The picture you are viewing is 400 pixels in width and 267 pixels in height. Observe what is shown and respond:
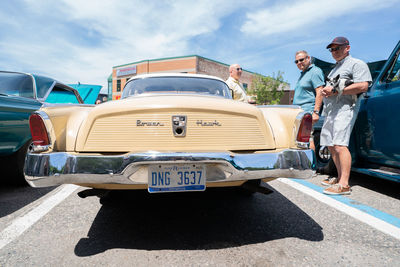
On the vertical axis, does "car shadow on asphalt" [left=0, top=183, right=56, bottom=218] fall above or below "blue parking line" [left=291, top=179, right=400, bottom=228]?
below

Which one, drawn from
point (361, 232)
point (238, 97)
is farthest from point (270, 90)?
point (361, 232)

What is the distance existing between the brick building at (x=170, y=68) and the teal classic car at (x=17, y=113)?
24.9 meters

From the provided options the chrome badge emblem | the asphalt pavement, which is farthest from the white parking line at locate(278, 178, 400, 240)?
the chrome badge emblem

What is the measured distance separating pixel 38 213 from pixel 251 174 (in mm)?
2178

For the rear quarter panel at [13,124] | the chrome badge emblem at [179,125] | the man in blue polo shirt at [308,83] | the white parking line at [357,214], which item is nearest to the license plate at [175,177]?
the chrome badge emblem at [179,125]

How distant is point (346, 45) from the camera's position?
124 inches

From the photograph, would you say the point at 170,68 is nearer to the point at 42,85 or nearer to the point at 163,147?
the point at 42,85

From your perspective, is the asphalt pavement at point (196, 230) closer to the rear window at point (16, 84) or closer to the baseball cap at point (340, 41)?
the rear window at point (16, 84)

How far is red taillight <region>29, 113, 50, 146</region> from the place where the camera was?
5.90 feet

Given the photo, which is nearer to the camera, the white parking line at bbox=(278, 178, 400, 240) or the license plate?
the license plate

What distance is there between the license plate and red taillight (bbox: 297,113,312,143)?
2.97 feet

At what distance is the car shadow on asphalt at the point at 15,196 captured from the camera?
2533 mm

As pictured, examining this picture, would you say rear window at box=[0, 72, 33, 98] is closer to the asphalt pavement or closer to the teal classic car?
the teal classic car

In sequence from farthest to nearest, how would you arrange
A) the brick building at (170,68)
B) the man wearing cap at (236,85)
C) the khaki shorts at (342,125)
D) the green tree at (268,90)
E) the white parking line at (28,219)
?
the green tree at (268,90), the brick building at (170,68), the man wearing cap at (236,85), the khaki shorts at (342,125), the white parking line at (28,219)
